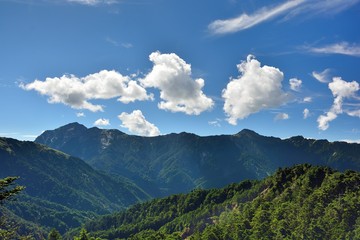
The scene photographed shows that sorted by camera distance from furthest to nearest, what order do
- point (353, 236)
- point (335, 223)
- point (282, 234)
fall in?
point (282, 234), point (335, 223), point (353, 236)

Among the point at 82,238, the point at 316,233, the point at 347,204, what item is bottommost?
the point at 82,238

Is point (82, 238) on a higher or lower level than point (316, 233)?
lower

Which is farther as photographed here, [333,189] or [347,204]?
[333,189]

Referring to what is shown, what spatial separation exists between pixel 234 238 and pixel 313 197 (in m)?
48.7

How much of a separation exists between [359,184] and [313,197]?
27.3 metres

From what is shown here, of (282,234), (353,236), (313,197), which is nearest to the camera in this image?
(353,236)

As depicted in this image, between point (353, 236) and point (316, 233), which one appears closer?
point (353, 236)

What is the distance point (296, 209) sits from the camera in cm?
19750

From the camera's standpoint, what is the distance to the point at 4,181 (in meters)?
56.5

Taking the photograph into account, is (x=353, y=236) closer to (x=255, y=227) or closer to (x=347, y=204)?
(x=347, y=204)

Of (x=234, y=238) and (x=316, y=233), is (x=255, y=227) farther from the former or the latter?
(x=316, y=233)

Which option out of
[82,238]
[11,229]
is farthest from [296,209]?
[11,229]

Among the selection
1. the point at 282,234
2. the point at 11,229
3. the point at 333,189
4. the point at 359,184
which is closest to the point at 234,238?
the point at 282,234

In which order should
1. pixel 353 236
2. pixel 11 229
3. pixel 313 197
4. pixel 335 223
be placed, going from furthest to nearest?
pixel 313 197 → pixel 335 223 → pixel 353 236 → pixel 11 229
